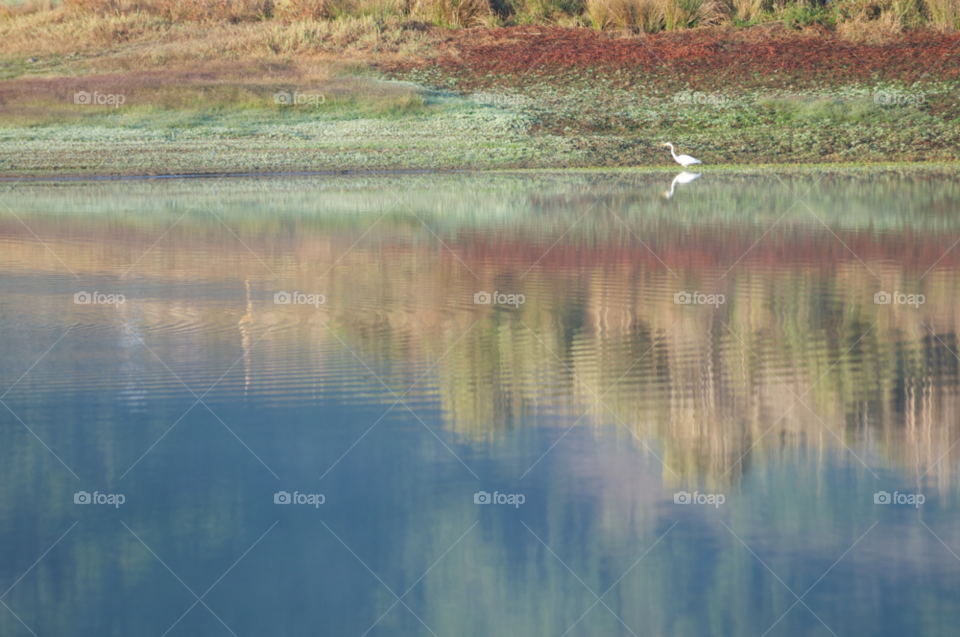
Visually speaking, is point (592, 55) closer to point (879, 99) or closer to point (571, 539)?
point (879, 99)

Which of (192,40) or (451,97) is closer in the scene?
(451,97)

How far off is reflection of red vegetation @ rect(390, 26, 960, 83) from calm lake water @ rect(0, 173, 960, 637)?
65.2 feet

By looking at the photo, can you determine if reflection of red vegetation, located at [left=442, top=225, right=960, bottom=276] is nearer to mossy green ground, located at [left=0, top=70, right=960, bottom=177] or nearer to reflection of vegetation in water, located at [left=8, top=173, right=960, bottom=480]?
reflection of vegetation in water, located at [left=8, top=173, right=960, bottom=480]

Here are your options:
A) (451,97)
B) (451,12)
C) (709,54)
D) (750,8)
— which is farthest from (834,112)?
(451,12)

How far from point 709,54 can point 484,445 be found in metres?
27.6

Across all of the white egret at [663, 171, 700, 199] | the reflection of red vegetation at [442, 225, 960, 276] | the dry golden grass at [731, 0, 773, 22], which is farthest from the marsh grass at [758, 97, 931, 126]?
the reflection of red vegetation at [442, 225, 960, 276]

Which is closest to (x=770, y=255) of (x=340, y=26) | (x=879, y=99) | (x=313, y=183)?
(x=313, y=183)

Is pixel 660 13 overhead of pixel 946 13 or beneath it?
overhead

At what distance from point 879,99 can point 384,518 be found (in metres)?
25.6

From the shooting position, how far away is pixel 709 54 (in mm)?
31312

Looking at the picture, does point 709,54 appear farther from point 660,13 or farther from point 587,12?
point 587,12

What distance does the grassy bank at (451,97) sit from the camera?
80.6 ft

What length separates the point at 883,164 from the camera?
904 inches

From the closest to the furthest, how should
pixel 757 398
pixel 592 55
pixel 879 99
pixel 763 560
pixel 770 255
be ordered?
pixel 763 560, pixel 757 398, pixel 770 255, pixel 879 99, pixel 592 55
